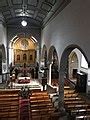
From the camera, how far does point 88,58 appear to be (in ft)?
25.3

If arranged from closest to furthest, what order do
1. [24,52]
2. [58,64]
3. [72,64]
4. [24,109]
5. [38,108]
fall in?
[38,108]
[24,109]
[58,64]
[72,64]
[24,52]

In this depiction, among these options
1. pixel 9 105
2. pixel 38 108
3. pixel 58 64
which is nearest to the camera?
pixel 38 108

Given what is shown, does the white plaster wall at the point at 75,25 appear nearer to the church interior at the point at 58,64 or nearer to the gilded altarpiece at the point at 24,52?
the church interior at the point at 58,64

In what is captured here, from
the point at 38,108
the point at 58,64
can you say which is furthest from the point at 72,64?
the point at 38,108

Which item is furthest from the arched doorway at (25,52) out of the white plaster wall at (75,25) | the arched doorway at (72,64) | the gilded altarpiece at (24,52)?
the white plaster wall at (75,25)

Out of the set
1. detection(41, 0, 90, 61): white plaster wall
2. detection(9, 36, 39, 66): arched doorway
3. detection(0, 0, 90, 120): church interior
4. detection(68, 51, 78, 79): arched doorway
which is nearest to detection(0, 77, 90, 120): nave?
detection(0, 0, 90, 120): church interior

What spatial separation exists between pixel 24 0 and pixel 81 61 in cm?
1034

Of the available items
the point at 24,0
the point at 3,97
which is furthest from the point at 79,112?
the point at 24,0

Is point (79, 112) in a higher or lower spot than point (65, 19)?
lower

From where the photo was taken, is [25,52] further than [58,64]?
Yes

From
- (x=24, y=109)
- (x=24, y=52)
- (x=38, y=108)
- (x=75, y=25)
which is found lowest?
(x=24, y=109)

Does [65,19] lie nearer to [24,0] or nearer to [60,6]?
[60,6]

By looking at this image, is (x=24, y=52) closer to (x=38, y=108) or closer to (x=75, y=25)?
(x=38, y=108)

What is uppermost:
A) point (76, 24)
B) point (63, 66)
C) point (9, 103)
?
point (76, 24)
